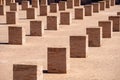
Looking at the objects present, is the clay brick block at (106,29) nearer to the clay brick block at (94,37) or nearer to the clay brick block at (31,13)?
the clay brick block at (94,37)

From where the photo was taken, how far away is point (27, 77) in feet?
46.1

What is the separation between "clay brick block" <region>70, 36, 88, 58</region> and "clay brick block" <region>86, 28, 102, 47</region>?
9.86 feet

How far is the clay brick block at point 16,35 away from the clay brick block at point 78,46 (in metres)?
4.19

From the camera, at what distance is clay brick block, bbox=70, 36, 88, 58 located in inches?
782

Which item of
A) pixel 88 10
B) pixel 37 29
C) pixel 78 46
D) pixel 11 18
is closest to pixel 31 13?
pixel 11 18

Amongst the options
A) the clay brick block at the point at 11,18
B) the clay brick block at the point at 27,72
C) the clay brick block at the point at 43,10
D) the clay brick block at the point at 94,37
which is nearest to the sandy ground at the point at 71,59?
the clay brick block at the point at 94,37

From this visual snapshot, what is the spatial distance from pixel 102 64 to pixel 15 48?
18.2 ft

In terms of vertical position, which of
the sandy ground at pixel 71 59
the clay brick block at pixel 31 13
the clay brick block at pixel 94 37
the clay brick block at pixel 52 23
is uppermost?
the clay brick block at pixel 31 13

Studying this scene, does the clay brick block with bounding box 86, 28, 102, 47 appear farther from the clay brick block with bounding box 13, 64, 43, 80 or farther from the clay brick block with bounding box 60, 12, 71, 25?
the clay brick block with bounding box 13, 64, 43, 80

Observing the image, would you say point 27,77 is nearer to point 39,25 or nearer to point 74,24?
point 39,25

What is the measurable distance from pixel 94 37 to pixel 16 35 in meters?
3.89

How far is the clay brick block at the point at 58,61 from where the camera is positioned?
16.9 m

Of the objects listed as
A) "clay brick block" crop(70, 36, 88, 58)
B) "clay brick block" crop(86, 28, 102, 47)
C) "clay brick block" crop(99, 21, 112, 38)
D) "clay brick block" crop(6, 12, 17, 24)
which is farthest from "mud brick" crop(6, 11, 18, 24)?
"clay brick block" crop(70, 36, 88, 58)

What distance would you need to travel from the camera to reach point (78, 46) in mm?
20016
